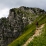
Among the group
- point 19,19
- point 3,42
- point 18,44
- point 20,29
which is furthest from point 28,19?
point 18,44

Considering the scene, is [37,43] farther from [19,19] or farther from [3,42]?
[19,19]

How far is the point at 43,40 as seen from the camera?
1694 inches

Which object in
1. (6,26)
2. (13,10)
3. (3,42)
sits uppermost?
(13,10)

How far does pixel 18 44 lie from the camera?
49000mm

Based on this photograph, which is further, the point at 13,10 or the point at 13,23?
the point at 13,10

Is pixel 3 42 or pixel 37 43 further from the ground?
pixel 37 43

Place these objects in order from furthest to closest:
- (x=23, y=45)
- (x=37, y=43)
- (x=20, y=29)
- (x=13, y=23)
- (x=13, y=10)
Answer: (x=13, y=10)
(x=13, y=23)
(x=20, y=29)
(x=23, y=45)
(x=37, y=43)

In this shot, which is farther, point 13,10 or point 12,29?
point 13,10

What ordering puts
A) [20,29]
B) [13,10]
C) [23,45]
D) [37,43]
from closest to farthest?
1. [37,43]
2. [23,45]
3. [20,29]
4. [13,10]

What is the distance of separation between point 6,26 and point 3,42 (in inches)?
674

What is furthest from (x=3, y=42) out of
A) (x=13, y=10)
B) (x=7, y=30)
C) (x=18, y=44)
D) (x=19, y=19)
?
(x=18, y=44)

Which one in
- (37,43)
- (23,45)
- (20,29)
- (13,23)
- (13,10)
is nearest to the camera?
(37,43)

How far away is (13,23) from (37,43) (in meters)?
132

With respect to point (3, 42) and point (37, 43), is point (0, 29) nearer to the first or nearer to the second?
point (3, 42)
